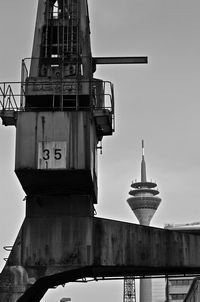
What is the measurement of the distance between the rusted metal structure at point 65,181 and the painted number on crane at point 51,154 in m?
0.03

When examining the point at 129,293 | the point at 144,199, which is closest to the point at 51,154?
the point at 129,293

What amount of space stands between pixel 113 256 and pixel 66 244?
61.1 inches

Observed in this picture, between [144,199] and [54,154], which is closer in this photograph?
[54,154]

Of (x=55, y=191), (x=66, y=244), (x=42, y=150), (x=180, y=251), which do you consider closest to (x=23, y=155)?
(x=42, y=150)

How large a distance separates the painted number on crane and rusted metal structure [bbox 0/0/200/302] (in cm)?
3

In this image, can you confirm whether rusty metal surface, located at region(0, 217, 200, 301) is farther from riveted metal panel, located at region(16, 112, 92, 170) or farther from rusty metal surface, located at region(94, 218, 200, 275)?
riveted metal panel, located at region(16, 112, 92, 170)

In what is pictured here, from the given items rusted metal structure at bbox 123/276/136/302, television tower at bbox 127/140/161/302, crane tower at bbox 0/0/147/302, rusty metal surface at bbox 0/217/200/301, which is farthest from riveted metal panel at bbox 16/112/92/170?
television tower at bbox 127/140/161/302

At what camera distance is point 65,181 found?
1945 centimetres

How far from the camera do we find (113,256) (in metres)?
19.8

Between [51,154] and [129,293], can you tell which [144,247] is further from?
[129,293]

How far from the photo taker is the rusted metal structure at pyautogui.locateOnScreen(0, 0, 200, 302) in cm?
1892

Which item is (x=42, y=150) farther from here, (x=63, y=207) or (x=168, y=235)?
(x=168, y=235)

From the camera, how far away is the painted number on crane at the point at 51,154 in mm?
18812

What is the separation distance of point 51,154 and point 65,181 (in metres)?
1.08
